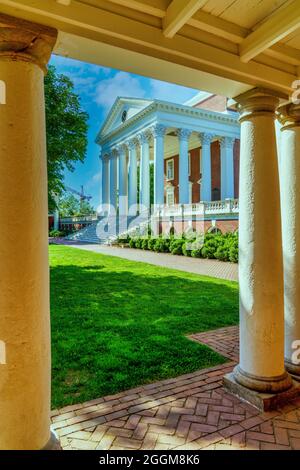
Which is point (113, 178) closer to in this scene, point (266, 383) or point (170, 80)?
point (170, 80)

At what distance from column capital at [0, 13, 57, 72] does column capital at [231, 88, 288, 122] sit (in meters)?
1.99

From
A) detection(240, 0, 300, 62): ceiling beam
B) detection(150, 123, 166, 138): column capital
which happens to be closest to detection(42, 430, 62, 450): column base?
detection(240, 0, 300, 62): ceiling beam

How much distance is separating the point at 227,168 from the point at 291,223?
27.8 meters

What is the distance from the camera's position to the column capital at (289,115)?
3.50 meters

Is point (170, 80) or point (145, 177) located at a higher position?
point (145, 177)

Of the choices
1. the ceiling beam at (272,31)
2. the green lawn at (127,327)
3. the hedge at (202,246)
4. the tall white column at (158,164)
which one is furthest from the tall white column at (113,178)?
the ceiling beam at (272,31)

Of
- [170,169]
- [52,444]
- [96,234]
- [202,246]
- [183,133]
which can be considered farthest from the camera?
[170,169]

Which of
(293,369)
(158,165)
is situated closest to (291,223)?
(293,369)

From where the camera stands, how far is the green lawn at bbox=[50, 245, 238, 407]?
405 centimetres

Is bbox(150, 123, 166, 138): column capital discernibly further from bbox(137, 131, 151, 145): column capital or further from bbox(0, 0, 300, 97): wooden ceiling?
bbox(0, 0, 300, 97): wooden ceiling

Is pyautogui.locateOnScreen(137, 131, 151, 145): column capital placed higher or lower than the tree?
higher

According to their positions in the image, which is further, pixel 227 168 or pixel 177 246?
pixel 227 168

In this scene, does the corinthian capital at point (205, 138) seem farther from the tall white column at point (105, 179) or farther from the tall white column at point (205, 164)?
the tall white column at point (105, 179)

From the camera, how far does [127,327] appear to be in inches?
237
